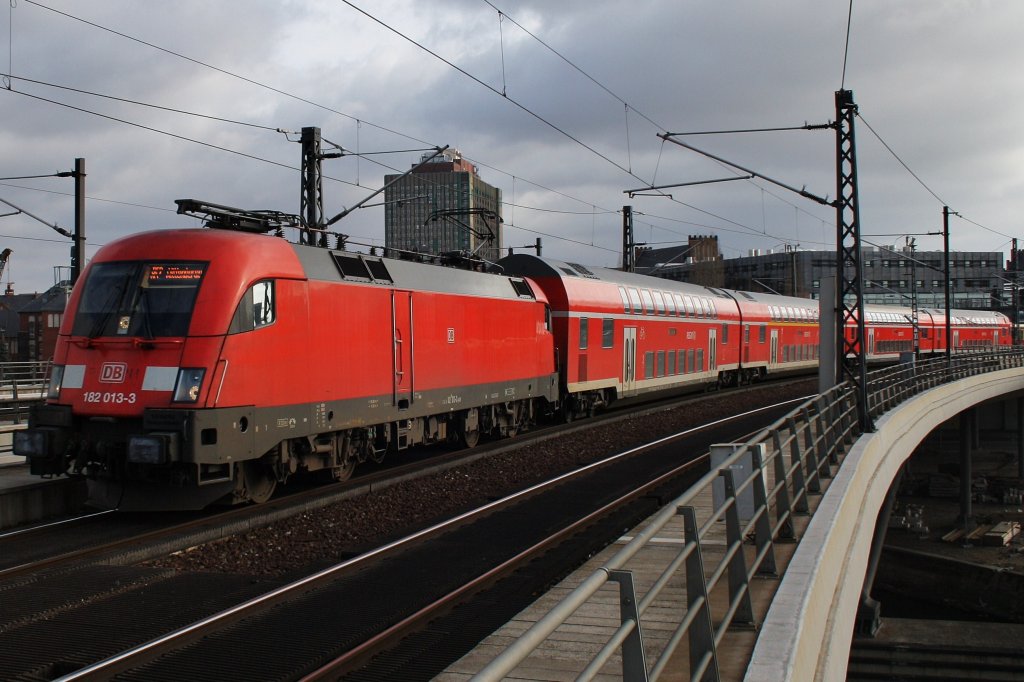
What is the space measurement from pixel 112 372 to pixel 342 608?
5174mm

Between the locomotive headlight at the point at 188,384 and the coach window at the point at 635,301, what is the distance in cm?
1815

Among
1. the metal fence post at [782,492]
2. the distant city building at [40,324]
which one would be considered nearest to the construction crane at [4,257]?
the distant city building at [40,324]

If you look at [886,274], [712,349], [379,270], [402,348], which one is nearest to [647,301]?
[712,349]

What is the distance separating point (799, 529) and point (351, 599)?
4329 millimetres

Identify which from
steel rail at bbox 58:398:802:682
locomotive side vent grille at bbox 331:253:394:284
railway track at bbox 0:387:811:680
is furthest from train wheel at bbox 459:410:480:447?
railway track at bbox 0:387:811:680

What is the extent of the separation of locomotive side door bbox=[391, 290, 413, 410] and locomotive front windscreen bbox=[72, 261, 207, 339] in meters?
4.12

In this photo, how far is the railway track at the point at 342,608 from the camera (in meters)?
6.69

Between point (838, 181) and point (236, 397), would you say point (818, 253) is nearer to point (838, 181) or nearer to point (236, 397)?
point (838, 181)

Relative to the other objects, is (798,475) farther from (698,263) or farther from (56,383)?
(698,263)

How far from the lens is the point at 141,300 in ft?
38.0

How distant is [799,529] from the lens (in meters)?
8.91

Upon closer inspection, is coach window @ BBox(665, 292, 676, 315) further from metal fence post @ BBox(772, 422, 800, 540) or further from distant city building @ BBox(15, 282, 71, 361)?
distant city building @ BBox(15, 282, 71, 361)

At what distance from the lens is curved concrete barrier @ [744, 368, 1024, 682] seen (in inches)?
214

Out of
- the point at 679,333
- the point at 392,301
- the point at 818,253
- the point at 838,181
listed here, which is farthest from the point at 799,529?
the point at 818,253
